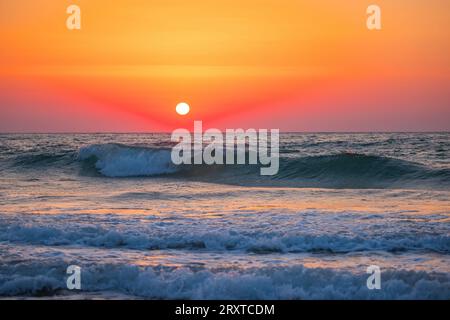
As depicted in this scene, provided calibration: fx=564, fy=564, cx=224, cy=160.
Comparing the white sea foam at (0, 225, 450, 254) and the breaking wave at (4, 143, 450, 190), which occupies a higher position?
the white sea foam at (0, 225, 450, 254)

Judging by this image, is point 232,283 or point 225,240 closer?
point 232,283

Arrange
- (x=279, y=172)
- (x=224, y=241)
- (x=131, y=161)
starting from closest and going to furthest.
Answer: (x=224, y=241) → (x=279, y=172) → (x=131, y=161)

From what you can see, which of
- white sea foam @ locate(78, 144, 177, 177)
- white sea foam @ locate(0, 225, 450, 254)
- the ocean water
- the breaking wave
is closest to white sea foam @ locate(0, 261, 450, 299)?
the ocean water

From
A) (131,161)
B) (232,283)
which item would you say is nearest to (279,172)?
(131,161)

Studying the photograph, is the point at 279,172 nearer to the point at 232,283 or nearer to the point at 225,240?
the point at 225,240

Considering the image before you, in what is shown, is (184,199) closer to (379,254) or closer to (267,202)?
(267,202)

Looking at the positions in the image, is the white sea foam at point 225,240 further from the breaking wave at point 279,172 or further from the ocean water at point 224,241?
the breaking wave at point 279,172

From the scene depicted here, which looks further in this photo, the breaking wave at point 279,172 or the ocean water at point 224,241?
the breaking wave at point 279,172

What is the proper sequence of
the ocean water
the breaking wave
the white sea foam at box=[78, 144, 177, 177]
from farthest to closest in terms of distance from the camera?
the white sea foam at box=[78, 144, 177, 177] → the breaking wave → the ocean water

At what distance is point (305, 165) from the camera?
23.3 metres

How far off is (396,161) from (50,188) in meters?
13.0

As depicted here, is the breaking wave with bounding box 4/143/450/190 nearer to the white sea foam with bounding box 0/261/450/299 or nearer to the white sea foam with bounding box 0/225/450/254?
the white sea foam with bounding box 0/225/450/254

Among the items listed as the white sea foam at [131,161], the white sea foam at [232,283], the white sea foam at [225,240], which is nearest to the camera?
the white sea foam at [232,283]

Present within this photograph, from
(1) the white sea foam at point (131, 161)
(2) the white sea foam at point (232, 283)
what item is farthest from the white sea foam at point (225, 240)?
(1) the white sea foam at point (131, 161)
